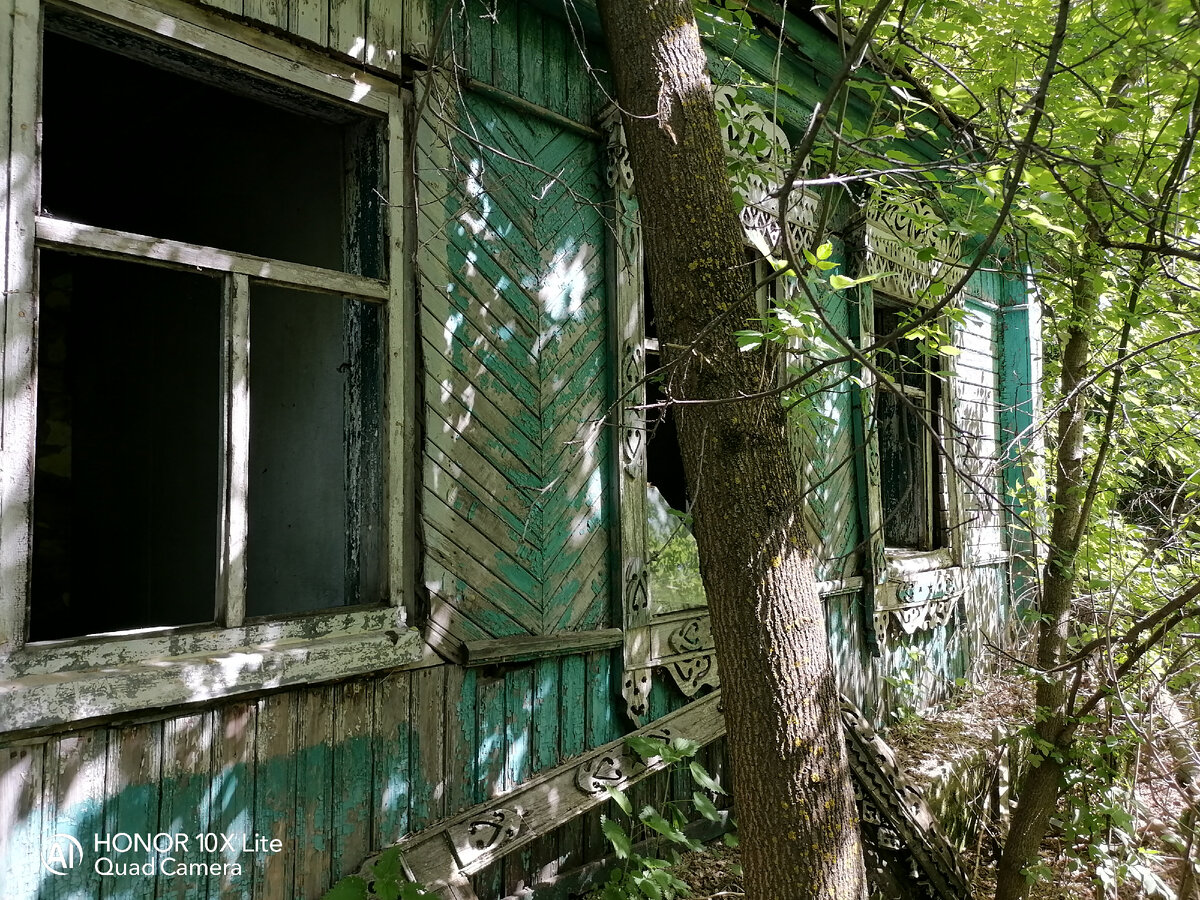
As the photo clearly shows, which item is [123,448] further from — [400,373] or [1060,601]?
[1060,601]

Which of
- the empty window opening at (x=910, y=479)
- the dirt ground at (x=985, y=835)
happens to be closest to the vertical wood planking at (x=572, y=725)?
the dirt ground at (x=985, y=835)

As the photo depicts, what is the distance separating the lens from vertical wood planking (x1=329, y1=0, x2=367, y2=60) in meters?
2.67

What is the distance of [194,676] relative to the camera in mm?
2195

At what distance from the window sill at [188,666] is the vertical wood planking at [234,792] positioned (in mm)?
130

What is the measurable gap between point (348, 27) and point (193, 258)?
39.5 inches

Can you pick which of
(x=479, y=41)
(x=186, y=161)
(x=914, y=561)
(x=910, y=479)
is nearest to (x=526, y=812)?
(x=479, y=41)

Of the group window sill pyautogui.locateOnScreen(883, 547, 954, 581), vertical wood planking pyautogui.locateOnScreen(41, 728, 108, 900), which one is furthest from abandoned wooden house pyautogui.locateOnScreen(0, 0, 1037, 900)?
window sill pyautogui.locateOnScreen(883, 547, 954, 581)

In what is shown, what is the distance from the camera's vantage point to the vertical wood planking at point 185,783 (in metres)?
2.21

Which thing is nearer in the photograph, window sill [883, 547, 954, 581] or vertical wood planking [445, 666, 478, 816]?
vertical wood planking [445, 666, 478, 816]

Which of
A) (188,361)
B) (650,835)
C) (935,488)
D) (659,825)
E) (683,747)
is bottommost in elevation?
(650,835)

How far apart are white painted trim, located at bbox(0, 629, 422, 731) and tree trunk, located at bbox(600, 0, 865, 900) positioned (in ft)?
3.74

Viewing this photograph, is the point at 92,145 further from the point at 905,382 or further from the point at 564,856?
the point at 905,382

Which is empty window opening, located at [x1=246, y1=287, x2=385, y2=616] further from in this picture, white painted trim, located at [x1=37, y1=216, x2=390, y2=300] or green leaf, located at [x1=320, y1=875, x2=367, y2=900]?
A: green leaf, located at [x1=320, y1=875, x2=367, y2=900]

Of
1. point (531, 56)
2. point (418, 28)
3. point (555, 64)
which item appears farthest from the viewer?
point (555, 64)
